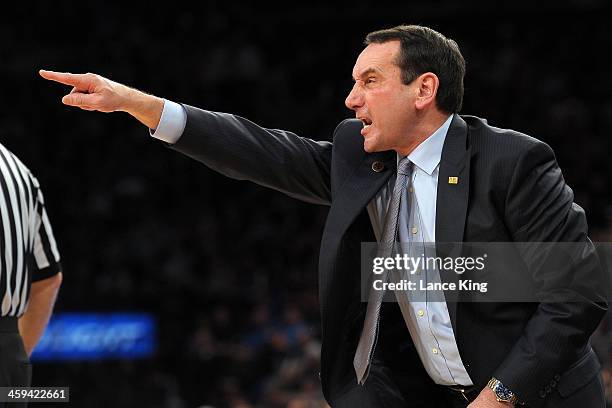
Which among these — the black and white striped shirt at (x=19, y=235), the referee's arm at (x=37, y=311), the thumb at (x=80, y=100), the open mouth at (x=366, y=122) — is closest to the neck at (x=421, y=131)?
the open mouth at (x=366, y=122)

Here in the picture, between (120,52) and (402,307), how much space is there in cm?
948

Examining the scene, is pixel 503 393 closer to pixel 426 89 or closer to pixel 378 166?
pixel 378 166

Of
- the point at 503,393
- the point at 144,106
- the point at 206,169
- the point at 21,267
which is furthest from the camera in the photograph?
the point at 206,169

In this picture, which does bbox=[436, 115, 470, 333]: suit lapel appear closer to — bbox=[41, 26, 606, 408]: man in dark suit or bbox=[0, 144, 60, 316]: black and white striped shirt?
bbox=[41, 26, 606, 408]: man in dark suit

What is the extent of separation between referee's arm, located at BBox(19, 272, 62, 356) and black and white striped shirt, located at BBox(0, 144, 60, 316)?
0.06m

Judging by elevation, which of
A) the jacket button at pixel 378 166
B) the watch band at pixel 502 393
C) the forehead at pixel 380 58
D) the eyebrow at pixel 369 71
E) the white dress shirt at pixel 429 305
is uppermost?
the forehead at pixel 380 58

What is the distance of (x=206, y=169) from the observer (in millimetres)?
10656

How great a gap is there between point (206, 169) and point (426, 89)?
7.98m

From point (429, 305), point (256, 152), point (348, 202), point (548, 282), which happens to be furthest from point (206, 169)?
point (548, 282)

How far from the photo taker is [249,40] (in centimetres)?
1195

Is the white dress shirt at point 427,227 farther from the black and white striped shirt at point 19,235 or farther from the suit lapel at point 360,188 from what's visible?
the black and white striped shirt at point 19,235

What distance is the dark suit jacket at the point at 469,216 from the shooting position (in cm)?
253

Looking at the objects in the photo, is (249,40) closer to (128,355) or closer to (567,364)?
(128,355)

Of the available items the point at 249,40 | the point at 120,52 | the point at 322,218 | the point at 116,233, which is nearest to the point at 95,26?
the point at 120,52
